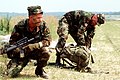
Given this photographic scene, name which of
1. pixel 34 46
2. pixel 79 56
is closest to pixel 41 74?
pixel 34 46

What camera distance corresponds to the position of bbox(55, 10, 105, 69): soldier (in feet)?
40.0

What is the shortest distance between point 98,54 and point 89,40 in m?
3.95

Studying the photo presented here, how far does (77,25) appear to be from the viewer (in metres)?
12.6

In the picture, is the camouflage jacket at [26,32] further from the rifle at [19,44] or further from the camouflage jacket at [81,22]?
the camouflage jacket at [81,22]

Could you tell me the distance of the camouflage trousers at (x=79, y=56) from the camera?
1185 centimetres

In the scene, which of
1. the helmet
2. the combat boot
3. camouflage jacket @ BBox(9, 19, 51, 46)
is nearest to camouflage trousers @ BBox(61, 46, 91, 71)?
the helmet

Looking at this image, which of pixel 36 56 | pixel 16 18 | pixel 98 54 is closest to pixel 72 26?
pixel 36 56

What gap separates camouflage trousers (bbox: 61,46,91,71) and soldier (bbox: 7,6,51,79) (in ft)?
7.03

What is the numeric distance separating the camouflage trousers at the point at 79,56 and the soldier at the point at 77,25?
0.32 m

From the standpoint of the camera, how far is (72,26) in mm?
12641

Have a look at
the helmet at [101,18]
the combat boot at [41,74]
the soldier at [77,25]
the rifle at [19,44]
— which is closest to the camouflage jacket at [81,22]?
the soldier at [77,25]

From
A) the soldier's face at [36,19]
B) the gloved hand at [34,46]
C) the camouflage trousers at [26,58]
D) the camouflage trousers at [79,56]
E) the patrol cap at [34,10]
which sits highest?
the patrol cap at [34,10]

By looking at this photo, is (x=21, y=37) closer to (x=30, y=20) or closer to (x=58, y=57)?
(x=30, y=20)

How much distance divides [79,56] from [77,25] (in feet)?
3.58
